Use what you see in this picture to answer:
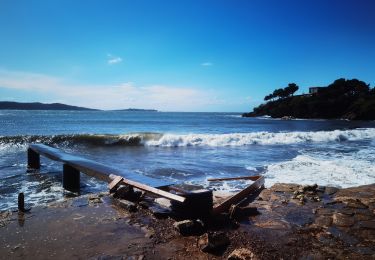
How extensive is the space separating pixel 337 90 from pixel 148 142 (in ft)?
263

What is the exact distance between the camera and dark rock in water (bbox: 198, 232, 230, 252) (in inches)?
165

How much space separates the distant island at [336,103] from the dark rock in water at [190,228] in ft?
252

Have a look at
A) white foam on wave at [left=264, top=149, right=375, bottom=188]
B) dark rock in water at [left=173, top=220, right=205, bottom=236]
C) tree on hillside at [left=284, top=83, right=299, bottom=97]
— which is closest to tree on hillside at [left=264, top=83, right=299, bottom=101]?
tree on hillside at [left=284, top=83, right=299, bottom=97]

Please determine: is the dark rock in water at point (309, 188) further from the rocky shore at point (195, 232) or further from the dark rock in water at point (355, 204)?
the dark rock in water at point (355, 204)

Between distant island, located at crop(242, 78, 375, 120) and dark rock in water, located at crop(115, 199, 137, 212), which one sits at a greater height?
distant island, located at crop(242, 78, 375, 120)

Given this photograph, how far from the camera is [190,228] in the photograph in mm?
4812

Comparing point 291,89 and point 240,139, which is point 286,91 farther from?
point 240,139

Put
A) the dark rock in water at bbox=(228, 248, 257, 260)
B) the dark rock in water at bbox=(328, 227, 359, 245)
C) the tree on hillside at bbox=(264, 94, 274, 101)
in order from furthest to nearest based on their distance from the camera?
the tree on hillside at bbox=(264, 94, 274, 101), the dark rock in water at bbox=(328, 227, 359, 245), the dark rock in water at bbox=(228, 248, 257, 260)

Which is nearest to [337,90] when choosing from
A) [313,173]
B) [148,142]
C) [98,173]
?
[148,142]

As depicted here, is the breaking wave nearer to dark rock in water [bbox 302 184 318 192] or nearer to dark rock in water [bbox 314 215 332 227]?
dark rock in water [bbox 302 184 318 192]

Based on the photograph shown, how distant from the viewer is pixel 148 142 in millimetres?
24219

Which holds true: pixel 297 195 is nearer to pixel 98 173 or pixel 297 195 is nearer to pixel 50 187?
pixel 98 173

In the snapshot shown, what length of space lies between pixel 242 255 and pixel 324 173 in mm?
8112

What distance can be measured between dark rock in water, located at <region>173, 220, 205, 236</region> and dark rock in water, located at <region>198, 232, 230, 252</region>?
0.93 feet
